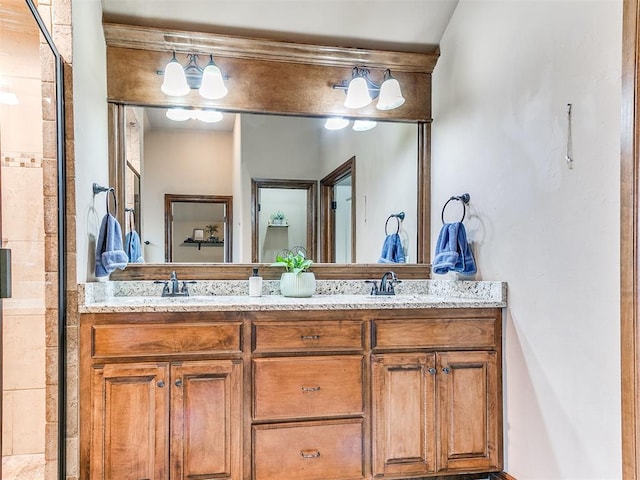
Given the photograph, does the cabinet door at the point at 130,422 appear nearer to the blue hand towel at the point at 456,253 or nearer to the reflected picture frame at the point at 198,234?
the reflected picture frame at the point at 198,234

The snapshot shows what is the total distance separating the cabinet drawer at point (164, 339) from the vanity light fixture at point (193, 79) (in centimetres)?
130

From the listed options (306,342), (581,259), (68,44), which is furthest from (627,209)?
(68,44)

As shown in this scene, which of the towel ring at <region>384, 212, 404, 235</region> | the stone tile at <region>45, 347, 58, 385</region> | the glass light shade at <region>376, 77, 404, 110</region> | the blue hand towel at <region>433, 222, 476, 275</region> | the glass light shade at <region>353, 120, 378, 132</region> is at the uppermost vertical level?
the glass light shade at <region>376, 77, 404, 110</region>

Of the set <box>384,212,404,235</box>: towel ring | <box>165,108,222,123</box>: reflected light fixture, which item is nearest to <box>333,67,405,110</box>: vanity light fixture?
<box>384,212,404,235</box>: towel ring

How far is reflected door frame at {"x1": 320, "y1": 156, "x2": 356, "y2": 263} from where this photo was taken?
2625 millimetres

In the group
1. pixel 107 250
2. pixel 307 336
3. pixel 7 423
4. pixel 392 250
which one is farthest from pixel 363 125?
pixel 7 423

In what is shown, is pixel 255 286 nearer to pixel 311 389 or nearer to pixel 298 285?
pixel 298 285

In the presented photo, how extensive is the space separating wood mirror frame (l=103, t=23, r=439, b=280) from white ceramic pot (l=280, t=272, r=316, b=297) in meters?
0.20

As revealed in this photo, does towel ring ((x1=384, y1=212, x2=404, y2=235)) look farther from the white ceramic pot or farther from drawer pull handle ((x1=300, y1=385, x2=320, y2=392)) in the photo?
drawer pull handle ((x1=300, y1=385, x2=320, y2=392))

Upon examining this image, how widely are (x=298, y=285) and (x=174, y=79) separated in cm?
130

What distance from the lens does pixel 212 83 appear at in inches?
94.0

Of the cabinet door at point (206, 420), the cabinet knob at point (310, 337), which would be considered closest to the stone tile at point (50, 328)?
the cabinet door at point (206, 420)

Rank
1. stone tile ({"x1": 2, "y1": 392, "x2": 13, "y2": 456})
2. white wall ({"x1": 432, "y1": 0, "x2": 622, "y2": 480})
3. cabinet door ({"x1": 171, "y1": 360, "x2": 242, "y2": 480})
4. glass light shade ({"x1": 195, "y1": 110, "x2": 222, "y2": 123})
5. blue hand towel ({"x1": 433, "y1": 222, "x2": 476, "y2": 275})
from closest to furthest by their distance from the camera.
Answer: white wall ({"x1": 432, "y1": 0, "x2": 622, "y2": 480}) < stone tile ({"x1": 2, "y1": 392, "x2": 13, "y2": 456}) < cabinet door ({"x1": 171, "y1": 360, "x2": 242, "y2": 480}) < blue hand towel ({"x1": 433, "y1": 222, "x2": 476, "y2": 275}) < glass light shade ({"x1": 195, "y1": 110, "x2": 222, "y2": 123})

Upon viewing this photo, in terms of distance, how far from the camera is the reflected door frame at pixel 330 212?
262cm
